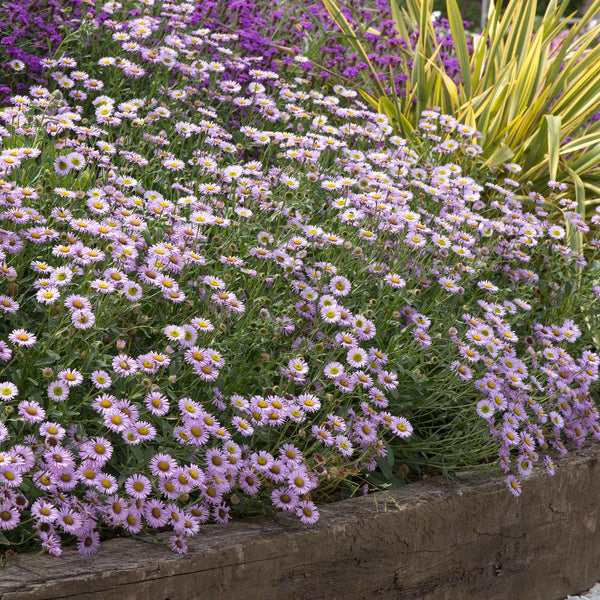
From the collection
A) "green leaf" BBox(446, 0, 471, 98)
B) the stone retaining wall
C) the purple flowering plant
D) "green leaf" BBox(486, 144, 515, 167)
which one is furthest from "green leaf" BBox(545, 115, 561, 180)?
the purple flowering plant

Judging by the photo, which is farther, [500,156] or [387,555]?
[500,156]

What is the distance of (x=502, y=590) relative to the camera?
271 centimetres

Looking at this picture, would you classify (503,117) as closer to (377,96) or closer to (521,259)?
(377,96)

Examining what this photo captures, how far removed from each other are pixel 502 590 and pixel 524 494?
31 centimetres

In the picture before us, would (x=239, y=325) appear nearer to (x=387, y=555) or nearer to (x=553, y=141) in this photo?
(x=387, y=555)

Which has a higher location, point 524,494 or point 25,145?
point 25,145

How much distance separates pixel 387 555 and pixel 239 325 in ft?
2.44

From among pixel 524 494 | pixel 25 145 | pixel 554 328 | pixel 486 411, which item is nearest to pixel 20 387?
pixel 25 145

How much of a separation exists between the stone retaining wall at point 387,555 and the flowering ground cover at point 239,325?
68mm

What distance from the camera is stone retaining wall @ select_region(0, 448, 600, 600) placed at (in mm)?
1798

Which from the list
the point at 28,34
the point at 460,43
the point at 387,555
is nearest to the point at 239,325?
the point at 387,555

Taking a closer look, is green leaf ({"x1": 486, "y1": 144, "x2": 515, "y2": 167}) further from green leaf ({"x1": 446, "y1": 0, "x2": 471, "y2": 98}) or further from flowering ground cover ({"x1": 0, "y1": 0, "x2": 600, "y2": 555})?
green leaf ({"x1": 446, "y1": 0, "x2": 471, "y2": 98})

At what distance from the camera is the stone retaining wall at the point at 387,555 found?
1798 mm

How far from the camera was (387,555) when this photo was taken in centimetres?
234
